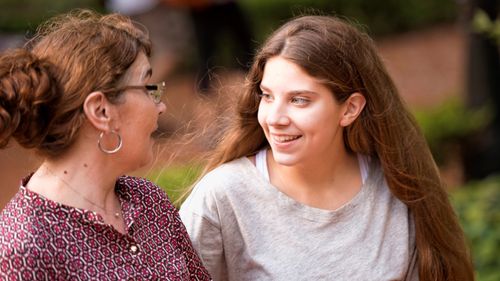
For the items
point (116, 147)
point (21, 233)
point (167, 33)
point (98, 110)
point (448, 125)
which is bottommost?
point (448, 125)

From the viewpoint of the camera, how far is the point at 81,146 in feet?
7.81

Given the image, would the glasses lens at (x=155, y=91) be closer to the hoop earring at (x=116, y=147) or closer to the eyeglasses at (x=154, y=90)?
the eyeglasses at (x=154, y=90)

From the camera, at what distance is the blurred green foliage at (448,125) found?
7.84m

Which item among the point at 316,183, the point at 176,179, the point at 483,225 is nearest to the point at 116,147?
the point at 316,183

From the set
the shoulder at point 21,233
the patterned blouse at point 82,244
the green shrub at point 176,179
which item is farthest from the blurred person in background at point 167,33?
the shoulder at point 21,233

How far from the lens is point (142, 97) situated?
2.46 m

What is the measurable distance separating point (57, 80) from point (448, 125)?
6242 mm

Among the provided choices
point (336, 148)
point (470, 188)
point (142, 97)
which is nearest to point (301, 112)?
point (336, 148)

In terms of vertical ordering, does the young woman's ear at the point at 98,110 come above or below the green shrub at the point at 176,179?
above

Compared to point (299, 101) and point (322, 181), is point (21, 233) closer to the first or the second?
point (299, 101)

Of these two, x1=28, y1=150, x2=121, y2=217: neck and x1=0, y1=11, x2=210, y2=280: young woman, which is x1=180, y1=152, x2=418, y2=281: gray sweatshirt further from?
x1=28, y1=150, x2=121, y2=217: neck

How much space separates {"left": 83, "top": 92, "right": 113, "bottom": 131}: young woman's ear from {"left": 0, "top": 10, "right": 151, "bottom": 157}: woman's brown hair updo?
1cm

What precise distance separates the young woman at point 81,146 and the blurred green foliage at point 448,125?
5.65m

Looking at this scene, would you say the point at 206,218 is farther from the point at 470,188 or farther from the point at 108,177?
the point at 470,188
